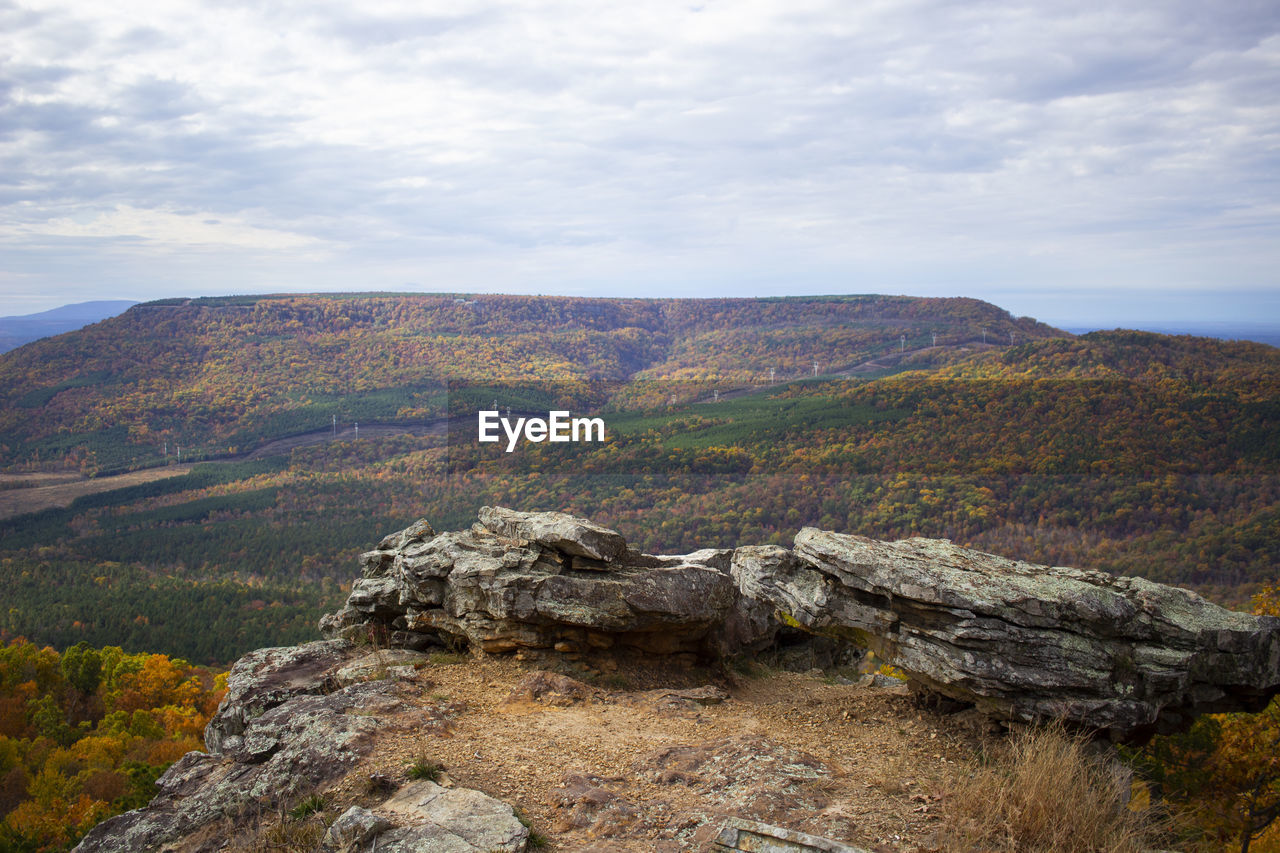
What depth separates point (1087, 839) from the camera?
27.3 feet

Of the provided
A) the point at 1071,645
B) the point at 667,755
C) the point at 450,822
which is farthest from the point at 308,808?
the point at 1071,645

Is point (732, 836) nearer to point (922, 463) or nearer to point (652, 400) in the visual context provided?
point (922, 463)

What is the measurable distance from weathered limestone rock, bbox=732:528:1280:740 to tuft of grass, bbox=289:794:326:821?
31.0 ft

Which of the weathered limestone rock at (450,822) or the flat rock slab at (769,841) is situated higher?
the flat rock slab at (769,841)

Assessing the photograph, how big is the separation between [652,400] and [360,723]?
5731 inches

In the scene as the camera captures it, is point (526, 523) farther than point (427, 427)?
No

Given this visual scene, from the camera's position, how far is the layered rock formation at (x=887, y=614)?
11.4 m

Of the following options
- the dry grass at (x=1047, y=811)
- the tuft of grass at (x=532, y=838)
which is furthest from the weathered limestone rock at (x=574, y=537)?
the dry grass at (x=1047, y=811)

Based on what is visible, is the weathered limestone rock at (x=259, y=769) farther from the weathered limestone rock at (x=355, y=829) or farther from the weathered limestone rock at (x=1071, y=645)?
the weathered limestone rock at (x=1071, y=645)

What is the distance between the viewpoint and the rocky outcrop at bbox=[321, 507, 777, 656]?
15.1m

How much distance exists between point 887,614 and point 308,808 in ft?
32.0

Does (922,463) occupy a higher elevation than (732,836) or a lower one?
lower

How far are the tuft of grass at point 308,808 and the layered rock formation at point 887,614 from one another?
566 centimetres

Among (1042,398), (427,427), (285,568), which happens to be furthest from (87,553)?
(1042,398)
